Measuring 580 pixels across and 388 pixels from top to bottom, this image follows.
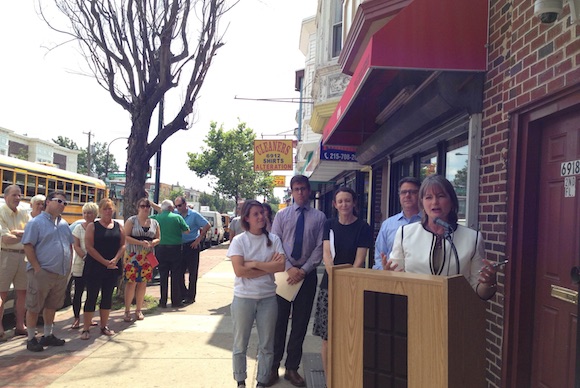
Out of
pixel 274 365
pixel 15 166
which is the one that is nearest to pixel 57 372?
pixel 274 365

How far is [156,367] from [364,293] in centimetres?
322

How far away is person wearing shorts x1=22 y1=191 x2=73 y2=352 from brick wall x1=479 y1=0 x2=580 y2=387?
175 inches

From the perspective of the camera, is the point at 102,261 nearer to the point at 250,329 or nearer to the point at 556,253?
the point at 250,329

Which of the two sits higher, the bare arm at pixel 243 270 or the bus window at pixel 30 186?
the bus window at pixel 30 186

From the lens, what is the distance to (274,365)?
4.49 metres

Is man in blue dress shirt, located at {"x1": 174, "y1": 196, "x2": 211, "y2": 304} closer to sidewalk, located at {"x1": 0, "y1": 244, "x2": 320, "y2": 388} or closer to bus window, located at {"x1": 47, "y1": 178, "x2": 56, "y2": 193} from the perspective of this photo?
sidewalk, located at {"x1": 0, "y1": 244, "x2": 320, "y2": 388}

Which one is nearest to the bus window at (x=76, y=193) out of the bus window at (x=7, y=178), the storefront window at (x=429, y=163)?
the bus window at (x=7, y=178)

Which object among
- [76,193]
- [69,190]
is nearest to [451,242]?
[69,190]

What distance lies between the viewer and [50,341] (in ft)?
17.6

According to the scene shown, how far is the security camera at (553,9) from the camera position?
270cm

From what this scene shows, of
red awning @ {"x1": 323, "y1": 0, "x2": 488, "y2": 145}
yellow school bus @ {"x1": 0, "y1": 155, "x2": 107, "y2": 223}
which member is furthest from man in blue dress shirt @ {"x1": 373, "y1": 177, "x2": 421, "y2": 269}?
yellow school bus @ {"x1": 0, "y1": 155, "x2": 107, "y2": 223}

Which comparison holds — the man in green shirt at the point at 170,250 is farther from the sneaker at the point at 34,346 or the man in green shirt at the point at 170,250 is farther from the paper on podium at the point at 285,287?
the paper on podium at the point at 285,287

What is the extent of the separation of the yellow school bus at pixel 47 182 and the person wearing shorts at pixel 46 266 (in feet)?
30.8

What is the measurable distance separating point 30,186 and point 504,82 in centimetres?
1498
